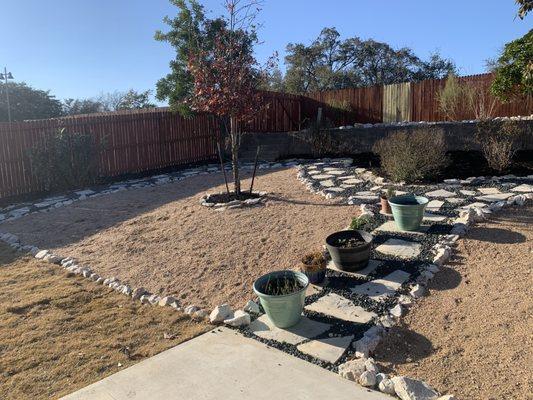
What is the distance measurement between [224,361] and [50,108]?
95.6 feet

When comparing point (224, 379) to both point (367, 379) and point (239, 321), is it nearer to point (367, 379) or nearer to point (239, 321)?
point (239, 321)

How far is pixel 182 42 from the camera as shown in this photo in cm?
1208

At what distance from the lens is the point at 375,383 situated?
9.00ft

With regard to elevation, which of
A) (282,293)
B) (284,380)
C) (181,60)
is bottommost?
(284,380)

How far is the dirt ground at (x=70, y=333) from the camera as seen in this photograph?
9.97ft

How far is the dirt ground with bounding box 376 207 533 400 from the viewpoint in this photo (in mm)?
2719

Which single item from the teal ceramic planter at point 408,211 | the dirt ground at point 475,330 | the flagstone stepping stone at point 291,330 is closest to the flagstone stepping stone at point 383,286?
the dirt ground at point 475,330

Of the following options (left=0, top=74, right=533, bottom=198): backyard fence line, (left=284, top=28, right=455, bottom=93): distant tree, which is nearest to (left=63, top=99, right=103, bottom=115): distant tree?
(left=284, top=28, right=455, bottom=93): distant tree

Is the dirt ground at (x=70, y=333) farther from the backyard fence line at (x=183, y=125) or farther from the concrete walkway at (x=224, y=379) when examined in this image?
the backyard fence line at (x=183, y=125)

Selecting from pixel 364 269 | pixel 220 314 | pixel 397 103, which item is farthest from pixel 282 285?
pixel 397 103

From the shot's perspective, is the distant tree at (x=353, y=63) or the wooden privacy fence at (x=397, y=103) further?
the distant tree at (x=353, y=63)

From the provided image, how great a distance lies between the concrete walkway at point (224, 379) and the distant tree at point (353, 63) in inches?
922

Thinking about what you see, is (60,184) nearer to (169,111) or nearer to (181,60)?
(169,111)

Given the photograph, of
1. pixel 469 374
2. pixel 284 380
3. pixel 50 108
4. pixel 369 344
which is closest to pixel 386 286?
pixel 369 344
